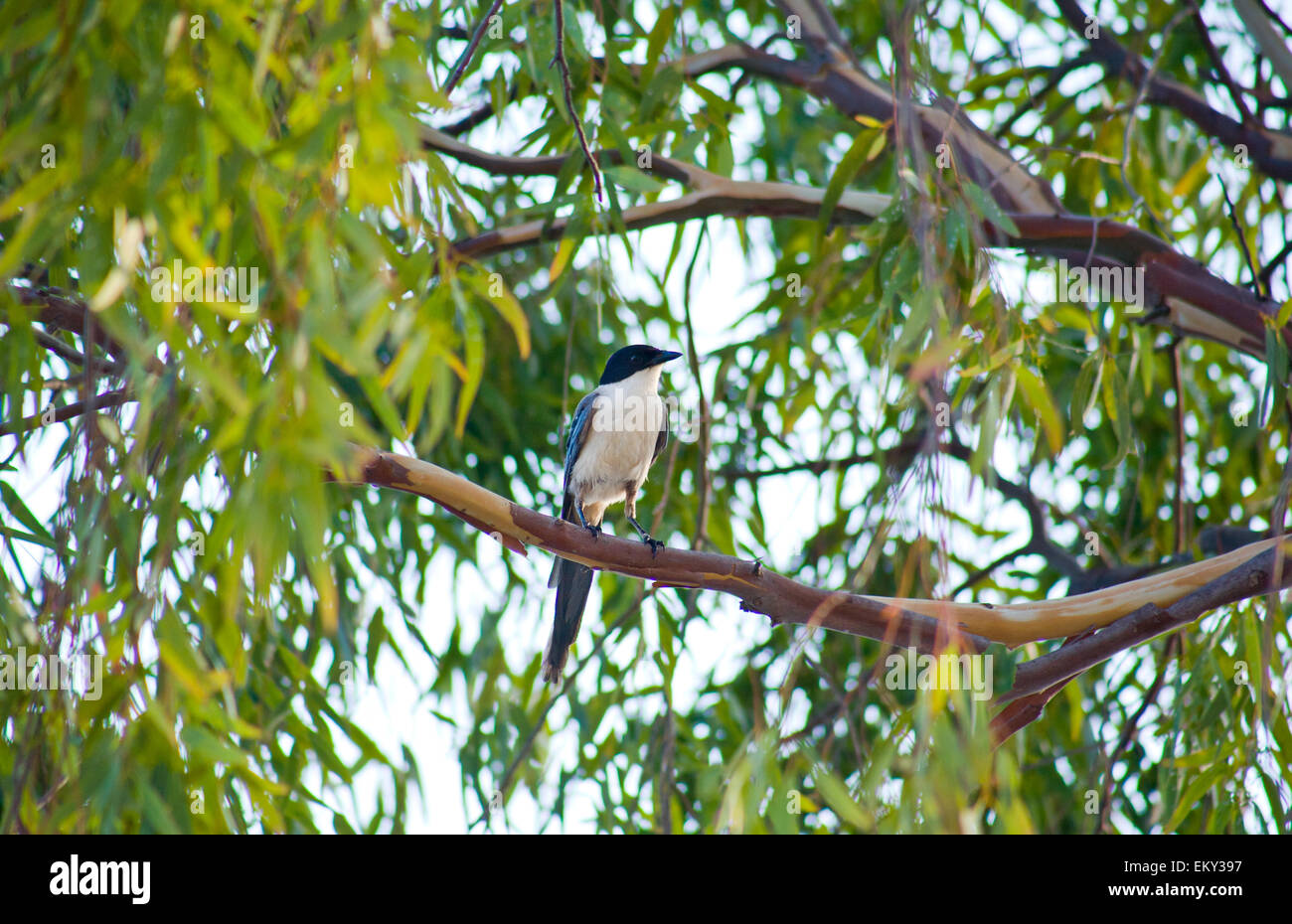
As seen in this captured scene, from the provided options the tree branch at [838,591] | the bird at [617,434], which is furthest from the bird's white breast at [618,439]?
the tree branch at [838,591]

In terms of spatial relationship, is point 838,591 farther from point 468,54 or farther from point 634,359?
point 634,359

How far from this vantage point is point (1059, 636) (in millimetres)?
2377

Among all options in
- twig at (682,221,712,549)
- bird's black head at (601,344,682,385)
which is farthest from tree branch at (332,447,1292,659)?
bird's black head at (601,344,682,385)

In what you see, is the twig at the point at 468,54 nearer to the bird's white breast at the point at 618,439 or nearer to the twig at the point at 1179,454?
the bird's white breast at the point at 618,439

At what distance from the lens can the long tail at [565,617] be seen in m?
3.18

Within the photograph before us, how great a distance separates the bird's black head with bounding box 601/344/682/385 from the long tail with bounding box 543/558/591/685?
0.87 metres

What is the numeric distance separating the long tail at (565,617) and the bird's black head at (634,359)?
868 mm

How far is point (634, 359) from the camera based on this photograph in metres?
3.81

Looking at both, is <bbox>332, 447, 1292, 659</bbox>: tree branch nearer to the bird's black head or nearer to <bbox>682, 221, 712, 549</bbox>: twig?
<bbox>682, 221, 712, 549</bbox>: twig

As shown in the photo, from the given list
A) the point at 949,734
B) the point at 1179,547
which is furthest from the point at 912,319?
the point at 1179,547

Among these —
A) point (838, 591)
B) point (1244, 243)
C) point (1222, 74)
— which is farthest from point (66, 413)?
point (1222, 74)

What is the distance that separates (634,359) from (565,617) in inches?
38.5

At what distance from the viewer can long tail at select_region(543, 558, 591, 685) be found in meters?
3.18

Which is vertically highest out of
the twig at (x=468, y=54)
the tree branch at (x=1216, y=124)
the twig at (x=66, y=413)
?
the tree branch at (x=1216, y=124)
